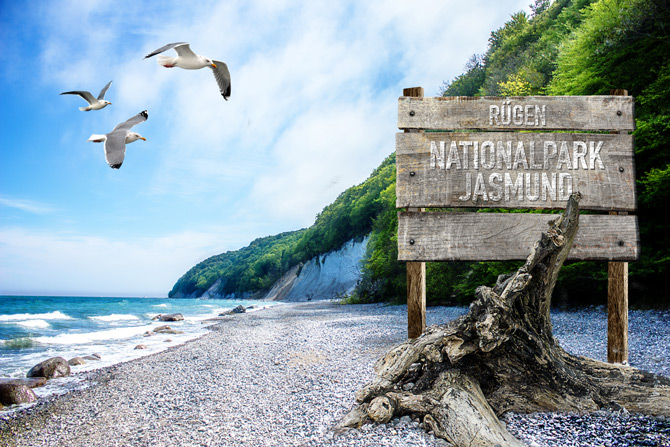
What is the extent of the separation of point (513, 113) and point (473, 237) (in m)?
1.64

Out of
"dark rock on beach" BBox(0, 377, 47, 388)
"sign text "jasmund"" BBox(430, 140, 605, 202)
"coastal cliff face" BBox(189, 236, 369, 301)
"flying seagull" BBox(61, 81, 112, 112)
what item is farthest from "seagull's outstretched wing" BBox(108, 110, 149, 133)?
"coastal cliff face" BBox(189, 236, 369, 301)

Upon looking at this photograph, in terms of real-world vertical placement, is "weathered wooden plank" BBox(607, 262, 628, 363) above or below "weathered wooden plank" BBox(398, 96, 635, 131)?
below

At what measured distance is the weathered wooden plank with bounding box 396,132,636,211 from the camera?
4758 millimetres

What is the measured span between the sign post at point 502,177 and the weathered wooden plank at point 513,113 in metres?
0.01

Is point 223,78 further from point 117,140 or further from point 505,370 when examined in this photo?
point 505,370

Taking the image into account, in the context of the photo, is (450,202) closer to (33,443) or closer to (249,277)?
(33,443)

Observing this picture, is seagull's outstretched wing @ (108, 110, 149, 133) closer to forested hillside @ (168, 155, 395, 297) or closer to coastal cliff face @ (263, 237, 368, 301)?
forested hillside @ (168, 155, 395, 297)

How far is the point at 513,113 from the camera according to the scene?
490 cm

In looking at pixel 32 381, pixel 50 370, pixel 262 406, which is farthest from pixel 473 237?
pixel 50 370

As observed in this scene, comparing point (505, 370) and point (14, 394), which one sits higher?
point (505, 370)

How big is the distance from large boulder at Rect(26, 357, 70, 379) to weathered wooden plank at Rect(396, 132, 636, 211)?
7.76 meters

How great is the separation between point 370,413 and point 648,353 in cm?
548

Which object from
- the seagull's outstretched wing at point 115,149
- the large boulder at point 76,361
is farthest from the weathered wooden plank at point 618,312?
the large boulder at point 76,361

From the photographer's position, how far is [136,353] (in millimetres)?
10570
